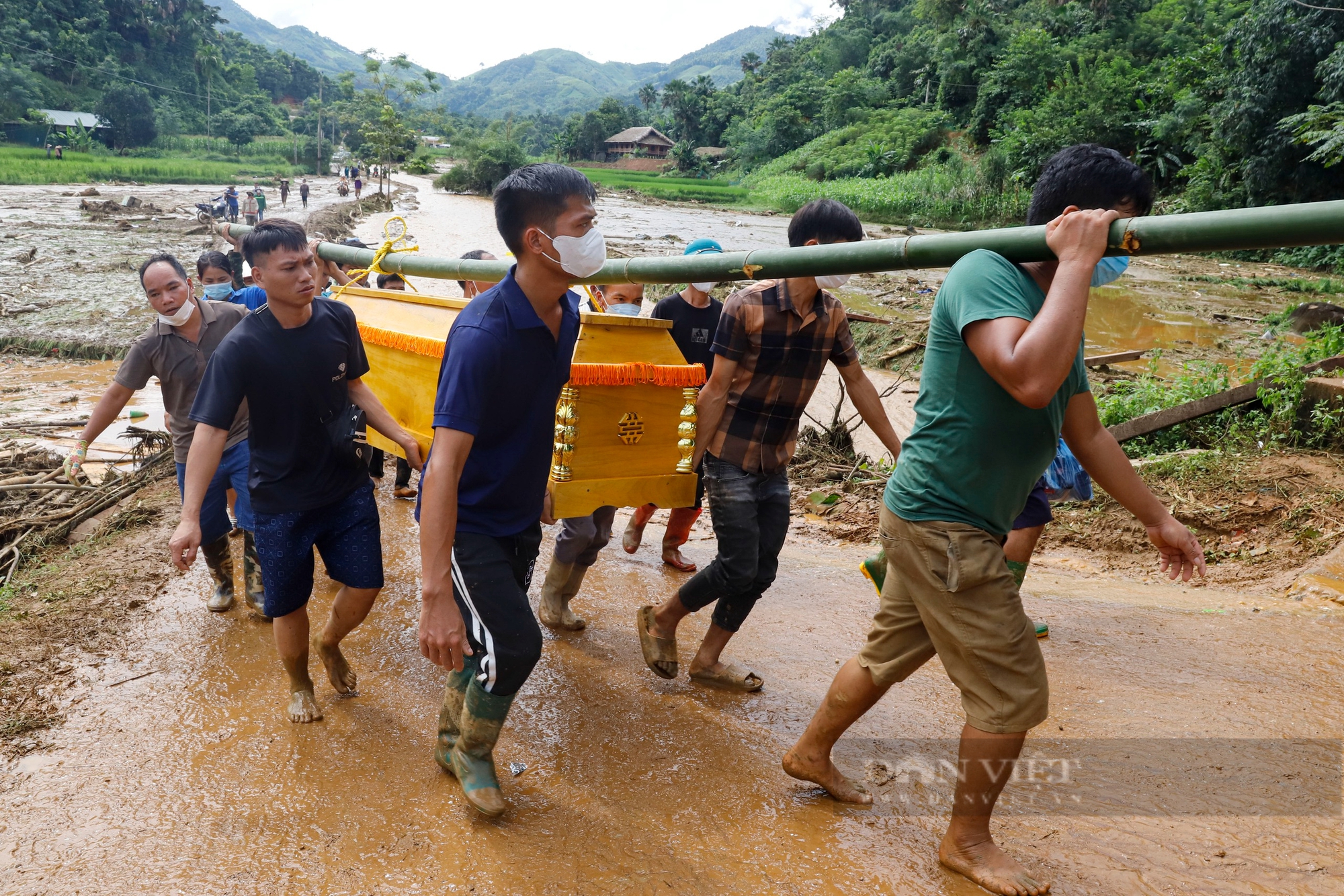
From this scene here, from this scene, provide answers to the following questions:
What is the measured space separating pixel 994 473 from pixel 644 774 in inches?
60.8

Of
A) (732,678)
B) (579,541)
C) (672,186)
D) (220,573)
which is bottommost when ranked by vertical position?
(220,573)

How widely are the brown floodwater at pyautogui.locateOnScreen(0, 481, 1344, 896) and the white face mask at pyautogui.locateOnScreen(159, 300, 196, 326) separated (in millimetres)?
1432

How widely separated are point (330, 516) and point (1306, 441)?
18.1ft

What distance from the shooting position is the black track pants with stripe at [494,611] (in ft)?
7.86

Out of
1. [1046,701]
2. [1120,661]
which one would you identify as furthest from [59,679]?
[1120,661]

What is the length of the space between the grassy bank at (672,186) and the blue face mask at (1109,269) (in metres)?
44.6

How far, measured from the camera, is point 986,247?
2.06 meters

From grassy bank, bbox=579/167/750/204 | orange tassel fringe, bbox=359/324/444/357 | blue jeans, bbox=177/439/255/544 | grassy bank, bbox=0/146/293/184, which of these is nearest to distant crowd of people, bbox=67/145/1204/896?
orange tassel fringe, bbox=359/324/444/357

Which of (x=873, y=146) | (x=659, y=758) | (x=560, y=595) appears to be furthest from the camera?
(x=873, y=146)

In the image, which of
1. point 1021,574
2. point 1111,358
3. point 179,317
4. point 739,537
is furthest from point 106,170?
point 1021,574

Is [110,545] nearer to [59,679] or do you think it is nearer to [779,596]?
[59,679]

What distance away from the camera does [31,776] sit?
9.24ft

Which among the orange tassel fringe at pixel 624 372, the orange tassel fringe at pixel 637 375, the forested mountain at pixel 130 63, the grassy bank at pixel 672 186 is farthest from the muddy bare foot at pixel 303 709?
the forested mountain at pixel 130 63

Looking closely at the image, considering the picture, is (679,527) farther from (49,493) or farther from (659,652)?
(49,493)
